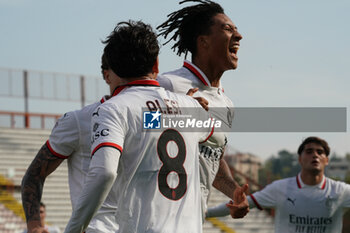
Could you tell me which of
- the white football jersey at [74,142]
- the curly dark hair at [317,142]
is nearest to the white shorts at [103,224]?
the white football jersey at [74,142]

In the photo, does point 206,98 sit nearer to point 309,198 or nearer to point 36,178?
point 36,178

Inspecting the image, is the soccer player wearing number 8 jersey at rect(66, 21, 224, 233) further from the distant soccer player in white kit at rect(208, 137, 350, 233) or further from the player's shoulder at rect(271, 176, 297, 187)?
the player's shoulder at rect(271, 176, 297, 187)

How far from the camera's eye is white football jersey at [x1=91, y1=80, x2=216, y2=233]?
10.9 ft

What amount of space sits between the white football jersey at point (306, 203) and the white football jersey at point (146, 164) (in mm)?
5220

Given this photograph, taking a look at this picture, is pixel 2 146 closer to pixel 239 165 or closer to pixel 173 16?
pixel 239 165

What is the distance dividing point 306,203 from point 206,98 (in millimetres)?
4041

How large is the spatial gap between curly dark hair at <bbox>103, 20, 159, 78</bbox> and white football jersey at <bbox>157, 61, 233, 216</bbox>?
1335mm

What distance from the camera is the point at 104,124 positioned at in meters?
3.25

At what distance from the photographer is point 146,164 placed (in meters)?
3.38

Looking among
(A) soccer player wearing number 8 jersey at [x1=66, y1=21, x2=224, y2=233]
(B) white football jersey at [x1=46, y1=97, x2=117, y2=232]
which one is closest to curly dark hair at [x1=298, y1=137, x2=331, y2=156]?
(B) white football jersey at [x1=46, y1=97, x2=117, y2=232]

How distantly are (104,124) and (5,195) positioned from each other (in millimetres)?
16237

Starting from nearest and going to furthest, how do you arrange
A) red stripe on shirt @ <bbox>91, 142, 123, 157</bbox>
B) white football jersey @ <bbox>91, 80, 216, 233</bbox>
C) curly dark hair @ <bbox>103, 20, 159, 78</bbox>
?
1. red stripe on shirt @ <bbox>91, 142, 123, 157</bbox>
2. white football jersey @ <bbox>91, 80, 216, 233</bbox>
3. curly dark hair @ <bbox>103, 20, 159, 78</bbox>

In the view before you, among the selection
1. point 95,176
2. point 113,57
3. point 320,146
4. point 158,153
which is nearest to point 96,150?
point 95,176

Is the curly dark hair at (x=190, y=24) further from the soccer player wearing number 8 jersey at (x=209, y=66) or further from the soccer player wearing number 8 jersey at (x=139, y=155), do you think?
the soccer player wearing number 8 jersey at (x=139, y=155)
